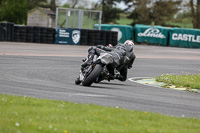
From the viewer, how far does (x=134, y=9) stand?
68625 mm

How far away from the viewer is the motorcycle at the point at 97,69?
10734 mm

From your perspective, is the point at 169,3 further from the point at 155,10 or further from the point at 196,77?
the point at 196,77

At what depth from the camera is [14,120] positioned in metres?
6.27

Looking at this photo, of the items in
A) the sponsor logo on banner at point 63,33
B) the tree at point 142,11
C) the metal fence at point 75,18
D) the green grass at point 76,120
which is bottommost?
the green grass at point 76,120

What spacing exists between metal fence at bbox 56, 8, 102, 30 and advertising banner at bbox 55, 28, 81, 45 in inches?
44.2

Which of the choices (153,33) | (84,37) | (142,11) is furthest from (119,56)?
(142,11)

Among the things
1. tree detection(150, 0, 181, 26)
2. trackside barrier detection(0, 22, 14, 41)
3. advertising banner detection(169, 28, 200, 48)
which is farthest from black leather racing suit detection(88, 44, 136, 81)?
tree detection(150, 0, 181, 26)

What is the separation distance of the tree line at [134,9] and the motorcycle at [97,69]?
43446 mm

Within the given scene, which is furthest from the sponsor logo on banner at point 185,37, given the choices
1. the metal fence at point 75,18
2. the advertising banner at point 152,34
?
the metal fence at point 75,18

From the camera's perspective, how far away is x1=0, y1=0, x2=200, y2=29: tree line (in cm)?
5422

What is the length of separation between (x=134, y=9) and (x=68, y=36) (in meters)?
38.2

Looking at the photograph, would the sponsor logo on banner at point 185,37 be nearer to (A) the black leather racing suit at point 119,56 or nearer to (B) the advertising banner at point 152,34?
(B) the advertising banner at point 152,34

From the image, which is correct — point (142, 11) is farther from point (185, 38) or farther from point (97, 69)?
point (97, 69)

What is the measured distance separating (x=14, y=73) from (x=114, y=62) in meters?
3.67
